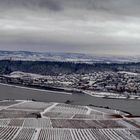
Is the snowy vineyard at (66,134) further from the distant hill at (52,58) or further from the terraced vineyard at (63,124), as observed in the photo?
the distant hill at (52,58)

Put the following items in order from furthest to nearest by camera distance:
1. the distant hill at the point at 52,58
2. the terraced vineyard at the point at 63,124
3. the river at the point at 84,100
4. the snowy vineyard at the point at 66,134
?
the distant hill at the point at 52,58
the river at the point at 84,100
the terraced vineyard at the point at 63,124
the snowy vineyard at the point at 66,134

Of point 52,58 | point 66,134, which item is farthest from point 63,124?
point 52,58

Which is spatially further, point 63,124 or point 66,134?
point 63,124

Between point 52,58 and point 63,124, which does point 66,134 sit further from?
point 52,58

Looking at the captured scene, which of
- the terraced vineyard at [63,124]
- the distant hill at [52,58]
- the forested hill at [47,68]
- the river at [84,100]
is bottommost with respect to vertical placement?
the river at [84,100]

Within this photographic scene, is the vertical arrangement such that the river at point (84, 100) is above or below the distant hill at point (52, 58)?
below

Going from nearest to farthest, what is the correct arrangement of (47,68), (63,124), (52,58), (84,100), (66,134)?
1. (66,134)
2. (63,124)
3. (84,100)
4. (47,68)
5. (52,58)

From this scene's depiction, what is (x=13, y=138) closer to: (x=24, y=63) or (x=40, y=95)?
(x=40, y=95)

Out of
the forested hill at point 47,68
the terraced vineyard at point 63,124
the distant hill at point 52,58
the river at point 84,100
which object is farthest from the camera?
the distant hill at point 52,58

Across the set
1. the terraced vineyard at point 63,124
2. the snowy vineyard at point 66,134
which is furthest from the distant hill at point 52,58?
the snowy vineyard at point 66,134
